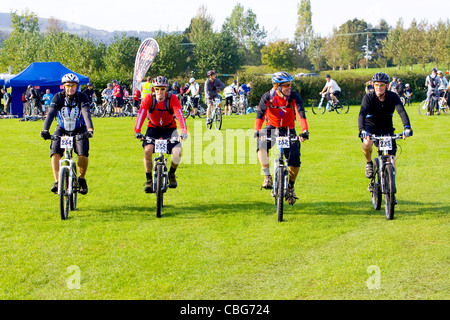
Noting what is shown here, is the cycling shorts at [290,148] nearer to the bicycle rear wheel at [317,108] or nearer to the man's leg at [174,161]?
the man's leg at [174,161]

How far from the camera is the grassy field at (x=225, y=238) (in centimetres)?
579

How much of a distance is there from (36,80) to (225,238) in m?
32.2

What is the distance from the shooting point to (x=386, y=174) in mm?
8562

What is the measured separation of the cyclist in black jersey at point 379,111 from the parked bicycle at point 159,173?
2998 millimetres

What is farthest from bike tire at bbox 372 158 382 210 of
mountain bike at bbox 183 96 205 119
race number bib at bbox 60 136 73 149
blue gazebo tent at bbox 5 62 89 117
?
blue gazebo tent at bbox 5 62 89 117

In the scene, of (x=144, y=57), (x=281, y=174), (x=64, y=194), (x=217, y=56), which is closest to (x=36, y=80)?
(x=144, y=57)

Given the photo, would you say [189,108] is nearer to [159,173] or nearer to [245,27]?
[159,173]

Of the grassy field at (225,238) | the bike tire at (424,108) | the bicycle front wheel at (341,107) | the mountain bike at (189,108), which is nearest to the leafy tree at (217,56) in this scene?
the bicycle front wheel at (341,107)

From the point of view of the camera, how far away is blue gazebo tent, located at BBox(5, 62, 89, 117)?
3694 cm

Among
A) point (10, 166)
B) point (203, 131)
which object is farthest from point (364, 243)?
point (203, 131)

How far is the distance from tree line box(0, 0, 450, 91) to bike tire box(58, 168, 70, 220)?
39.7 m
